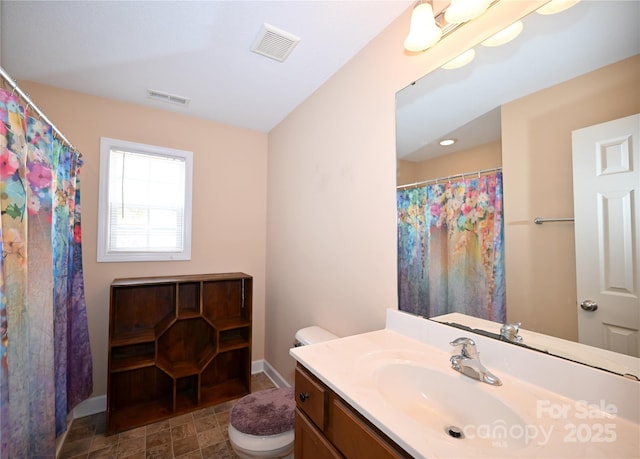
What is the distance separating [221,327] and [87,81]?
2083mm

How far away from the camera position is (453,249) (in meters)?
1.21

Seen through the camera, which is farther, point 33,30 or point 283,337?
point 283,337

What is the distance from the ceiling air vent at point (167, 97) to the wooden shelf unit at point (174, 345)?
57.3 inches

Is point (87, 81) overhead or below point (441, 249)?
overhead

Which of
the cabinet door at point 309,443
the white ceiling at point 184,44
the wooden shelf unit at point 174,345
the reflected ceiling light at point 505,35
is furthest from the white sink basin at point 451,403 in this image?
the wooden shelf unit at point 174,345

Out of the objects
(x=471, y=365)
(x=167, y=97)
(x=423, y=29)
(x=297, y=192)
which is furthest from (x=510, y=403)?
(x=167, y=97)

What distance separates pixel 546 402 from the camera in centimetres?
76

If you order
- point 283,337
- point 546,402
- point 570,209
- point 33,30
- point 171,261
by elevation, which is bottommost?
point 283,337

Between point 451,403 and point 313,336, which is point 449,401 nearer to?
point 451,403

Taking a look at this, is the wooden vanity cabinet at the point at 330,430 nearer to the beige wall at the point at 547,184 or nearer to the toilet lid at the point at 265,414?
the toilet lid at the point at 265,414

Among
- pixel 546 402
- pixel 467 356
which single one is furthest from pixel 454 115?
pixel 546 402

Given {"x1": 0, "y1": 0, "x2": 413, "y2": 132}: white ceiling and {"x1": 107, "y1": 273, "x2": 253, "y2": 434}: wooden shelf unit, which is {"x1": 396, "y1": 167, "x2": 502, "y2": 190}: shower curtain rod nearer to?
{"x1": 0, "y1": 0, "x2": 413, "y2": 132}: white ceiling

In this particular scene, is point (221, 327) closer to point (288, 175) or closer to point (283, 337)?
point (283, 337)

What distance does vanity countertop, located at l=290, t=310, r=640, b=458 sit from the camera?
60cm
